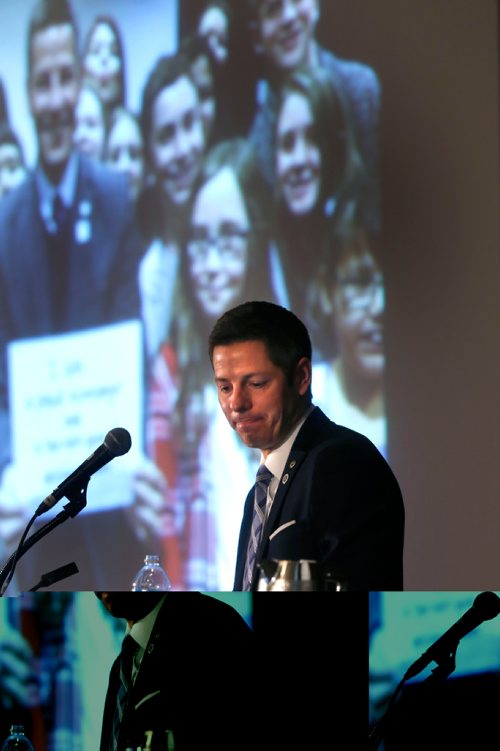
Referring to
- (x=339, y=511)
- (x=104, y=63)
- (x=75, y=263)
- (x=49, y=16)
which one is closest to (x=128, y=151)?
(x=104, y=63)

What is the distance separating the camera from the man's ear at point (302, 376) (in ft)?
8.41

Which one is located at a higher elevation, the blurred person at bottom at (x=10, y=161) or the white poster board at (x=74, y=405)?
the blurred person at bottom at (x=10, y=161)

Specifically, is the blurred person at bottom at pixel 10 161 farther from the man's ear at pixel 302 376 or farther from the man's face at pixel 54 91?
the man's ear at pixel 302 376

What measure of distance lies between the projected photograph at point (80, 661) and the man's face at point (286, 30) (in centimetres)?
345

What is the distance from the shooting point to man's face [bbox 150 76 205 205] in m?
5.07

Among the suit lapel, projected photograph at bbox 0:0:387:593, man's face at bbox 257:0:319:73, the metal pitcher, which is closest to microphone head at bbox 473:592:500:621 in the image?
the metal pitcher

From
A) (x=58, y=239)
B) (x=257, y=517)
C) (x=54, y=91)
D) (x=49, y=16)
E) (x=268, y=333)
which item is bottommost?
(x=257, y=517)

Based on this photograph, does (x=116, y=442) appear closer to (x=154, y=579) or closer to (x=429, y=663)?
(x=429, y=663)

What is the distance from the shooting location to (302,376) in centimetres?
258

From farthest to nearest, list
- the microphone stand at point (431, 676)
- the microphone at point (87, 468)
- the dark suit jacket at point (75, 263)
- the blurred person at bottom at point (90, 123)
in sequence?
the blurred person at bottom at point (90, 123) → the dark suit jacket at point (75, 263) → the microphone at point (87, 468) → the microphone stand at point (431, 676)

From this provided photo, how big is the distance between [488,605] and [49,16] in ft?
14.1

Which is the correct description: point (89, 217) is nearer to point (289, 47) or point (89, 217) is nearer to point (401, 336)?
point (289, 47)

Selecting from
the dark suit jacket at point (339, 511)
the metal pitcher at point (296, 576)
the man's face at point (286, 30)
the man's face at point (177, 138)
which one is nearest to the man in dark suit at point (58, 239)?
the man's face at point (177, 138)

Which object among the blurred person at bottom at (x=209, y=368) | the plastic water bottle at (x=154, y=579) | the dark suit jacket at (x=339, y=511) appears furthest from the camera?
the blurred person at bottom at (x=209, y=368)
